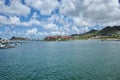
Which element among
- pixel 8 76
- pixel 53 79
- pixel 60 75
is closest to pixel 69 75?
pixel 60 75

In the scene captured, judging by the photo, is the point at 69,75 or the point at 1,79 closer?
the point at 1,79

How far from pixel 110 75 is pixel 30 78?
2274 centimetres

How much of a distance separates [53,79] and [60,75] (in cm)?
462

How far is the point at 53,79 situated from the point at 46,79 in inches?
76.7

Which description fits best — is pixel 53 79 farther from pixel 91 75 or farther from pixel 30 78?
pixel 91 75

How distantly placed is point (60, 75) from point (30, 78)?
897cm

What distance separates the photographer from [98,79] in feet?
151

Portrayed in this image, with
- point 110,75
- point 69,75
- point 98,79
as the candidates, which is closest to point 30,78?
point 69,75

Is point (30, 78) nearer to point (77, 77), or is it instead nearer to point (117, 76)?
point (77, 77)

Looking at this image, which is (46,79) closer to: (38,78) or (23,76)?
(38,78)

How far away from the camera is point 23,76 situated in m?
51.7

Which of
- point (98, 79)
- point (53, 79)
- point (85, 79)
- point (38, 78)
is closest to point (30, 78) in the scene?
point (38, 78)

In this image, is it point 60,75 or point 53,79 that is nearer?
point 53,79

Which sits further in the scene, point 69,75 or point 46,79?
point 69,75
